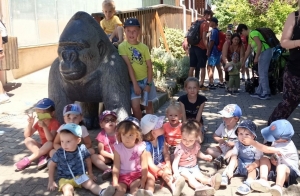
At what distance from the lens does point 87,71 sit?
418 centimetres

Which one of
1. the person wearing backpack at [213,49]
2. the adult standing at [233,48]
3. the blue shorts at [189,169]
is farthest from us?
the person wearing backpack at [213,49]

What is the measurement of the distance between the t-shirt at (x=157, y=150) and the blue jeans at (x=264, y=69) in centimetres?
432

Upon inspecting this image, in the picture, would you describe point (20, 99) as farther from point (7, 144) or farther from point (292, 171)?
point (292, 171)

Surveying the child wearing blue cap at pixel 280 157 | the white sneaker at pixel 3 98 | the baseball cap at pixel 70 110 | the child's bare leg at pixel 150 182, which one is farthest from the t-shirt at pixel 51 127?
the white sneaker at pixel 3 98

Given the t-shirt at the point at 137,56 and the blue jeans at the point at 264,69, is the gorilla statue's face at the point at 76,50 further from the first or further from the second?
the blue jeans at the point at 264,69

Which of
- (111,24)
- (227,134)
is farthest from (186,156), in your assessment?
(111,24)

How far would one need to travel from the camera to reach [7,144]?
5.00 meters

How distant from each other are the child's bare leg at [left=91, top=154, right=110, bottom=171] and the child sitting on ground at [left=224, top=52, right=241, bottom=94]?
505 centimetres

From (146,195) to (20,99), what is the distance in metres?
5.03

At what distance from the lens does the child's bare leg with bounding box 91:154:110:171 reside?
4001mm

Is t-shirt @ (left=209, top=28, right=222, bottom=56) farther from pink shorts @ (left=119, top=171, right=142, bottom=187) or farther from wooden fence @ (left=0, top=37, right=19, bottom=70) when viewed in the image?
pink shorts @ (left=119, top=171, right=142, bottom=187)

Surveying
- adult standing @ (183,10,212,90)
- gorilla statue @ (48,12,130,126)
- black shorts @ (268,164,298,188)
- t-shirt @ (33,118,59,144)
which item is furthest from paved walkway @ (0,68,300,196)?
gorilla statue @ (48,12,130,126)

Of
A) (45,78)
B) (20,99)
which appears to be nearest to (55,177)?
(20,99)

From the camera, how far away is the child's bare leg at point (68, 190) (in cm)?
344
